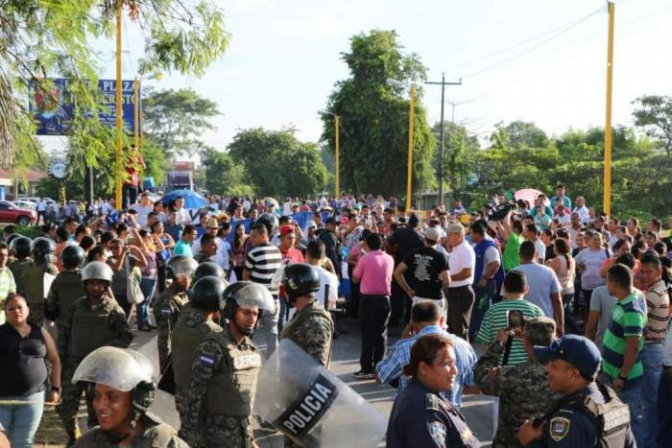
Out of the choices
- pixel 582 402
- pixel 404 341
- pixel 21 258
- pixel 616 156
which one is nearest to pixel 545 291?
pixel 404 341

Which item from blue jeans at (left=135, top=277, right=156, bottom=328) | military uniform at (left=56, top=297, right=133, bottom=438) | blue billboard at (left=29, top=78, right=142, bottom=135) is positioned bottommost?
blue jeans at (left=135, top=277, right=156, bottom=328)

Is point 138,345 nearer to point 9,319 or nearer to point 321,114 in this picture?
point 9,319

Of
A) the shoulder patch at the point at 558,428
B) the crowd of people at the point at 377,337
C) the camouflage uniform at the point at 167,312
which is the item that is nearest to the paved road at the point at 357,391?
the crowd of people at the point at 377,337

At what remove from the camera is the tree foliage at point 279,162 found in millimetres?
72688

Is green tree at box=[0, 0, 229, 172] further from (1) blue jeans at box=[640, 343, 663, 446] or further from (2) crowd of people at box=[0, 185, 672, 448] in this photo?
(1) blue jeans at box=[640, 343, 663, 446]

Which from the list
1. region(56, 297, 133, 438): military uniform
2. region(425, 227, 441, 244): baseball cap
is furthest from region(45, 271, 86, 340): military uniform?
region(425, 227, 441, 244): baseball cap

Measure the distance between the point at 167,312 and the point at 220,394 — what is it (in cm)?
228

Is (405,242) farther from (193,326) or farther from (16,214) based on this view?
(16,214)

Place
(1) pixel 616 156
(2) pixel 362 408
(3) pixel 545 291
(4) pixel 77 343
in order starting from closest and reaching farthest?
1. (2) pixel 362 408
2. (4) pixel 77 343
3. (3) pixel 545 291
4. (1) pixel 616 156

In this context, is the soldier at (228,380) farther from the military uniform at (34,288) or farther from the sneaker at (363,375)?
the sneaker at (363,375)

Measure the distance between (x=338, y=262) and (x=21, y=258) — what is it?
6.32 metres

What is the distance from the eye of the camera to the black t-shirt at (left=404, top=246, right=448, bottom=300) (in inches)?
400

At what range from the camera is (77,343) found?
737cm

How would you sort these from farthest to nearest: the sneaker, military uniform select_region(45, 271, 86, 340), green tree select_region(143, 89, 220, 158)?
green tree select_region(143, 89, 220, 158)
the sneaker
military uniform select_region(45, 271, 86, 340)
